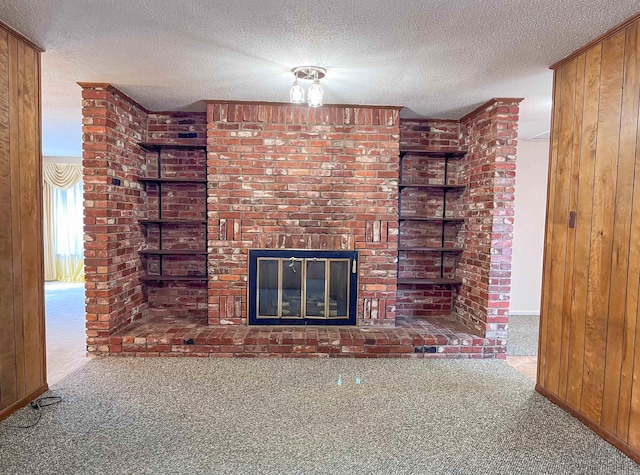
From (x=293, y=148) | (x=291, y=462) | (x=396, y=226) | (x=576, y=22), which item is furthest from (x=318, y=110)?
(x=291, y=462)

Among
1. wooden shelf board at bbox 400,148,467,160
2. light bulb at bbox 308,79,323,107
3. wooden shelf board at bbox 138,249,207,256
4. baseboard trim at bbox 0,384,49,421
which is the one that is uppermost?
light bulb at bbox 308,79,323,107

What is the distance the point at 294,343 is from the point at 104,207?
1.98m

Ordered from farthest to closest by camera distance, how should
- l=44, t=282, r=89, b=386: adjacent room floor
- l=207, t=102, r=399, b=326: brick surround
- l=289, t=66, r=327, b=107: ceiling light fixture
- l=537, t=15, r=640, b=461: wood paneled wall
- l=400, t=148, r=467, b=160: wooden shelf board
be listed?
l=400, t=148, r=467, b=160: wooden shelf board < l=207, t=102, r=399, b=326: brick surround < l=44, t=282, r=89, b=386: adjacent room floor < l=289, t=66, r=327, b=107: ceiling light fixture < l=537, t=15, r=640, b=461: wood paneled wall

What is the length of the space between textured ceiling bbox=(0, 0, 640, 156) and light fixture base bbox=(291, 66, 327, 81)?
0.06 metres

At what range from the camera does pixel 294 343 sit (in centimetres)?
321

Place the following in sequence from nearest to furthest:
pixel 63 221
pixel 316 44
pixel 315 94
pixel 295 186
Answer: pixel 316 44
pixel 315 94
pixel 295 186
pixel 63 221

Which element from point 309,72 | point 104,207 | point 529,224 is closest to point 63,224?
point 104,207

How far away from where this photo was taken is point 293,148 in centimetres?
349

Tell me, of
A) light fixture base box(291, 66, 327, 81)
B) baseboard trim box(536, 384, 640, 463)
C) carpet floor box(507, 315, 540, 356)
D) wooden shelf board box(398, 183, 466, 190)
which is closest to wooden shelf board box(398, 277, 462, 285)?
carpet floor box(507, 315, 540, 356)

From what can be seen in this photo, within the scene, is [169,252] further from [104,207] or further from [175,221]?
[104,207]

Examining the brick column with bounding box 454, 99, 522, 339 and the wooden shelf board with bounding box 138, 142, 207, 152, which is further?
the wooden shelf board with bounding box 138, 142, 207, 152

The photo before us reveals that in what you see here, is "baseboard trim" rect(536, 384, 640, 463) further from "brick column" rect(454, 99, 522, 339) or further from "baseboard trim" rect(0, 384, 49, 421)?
"baseboard trim" rect(0, 384, 49, 421)

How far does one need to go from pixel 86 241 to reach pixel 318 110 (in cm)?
233

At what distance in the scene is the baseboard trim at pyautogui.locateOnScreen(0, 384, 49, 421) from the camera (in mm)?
2127
